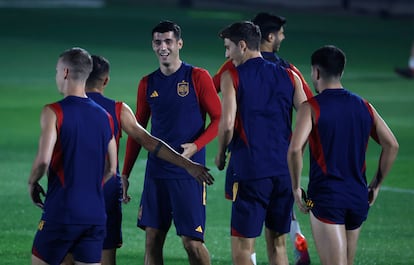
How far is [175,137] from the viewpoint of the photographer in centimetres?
998

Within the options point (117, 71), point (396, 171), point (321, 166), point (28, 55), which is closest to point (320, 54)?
point (321, 166)

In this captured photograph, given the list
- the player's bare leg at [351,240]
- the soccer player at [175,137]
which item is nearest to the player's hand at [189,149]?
the soccer player at [175,137]

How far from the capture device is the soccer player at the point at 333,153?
8758 millimetres

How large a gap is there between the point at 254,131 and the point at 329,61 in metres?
1.17

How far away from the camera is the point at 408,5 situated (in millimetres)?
44438

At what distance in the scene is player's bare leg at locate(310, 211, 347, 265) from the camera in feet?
28.8

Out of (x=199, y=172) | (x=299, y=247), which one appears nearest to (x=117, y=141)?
(x=199, y=172)

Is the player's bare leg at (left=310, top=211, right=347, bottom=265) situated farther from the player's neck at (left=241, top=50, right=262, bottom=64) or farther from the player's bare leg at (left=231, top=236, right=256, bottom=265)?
the player's neck at (left=241, top=50, right=262, bottom=64)

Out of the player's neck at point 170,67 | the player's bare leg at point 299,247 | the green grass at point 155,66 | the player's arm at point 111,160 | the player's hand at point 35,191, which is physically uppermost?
the player's neck at point 170,67

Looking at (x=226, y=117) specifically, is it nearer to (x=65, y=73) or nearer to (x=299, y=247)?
(x=65, y=73)

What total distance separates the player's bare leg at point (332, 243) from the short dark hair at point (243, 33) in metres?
1.66

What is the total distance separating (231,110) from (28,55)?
2236 cm

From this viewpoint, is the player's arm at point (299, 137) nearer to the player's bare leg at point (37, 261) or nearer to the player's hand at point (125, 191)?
the player's hand at point (125, 191)

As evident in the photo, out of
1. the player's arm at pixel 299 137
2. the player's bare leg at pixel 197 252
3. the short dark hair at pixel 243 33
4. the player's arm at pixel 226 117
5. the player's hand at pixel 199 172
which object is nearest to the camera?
the player's arm at pixel 299 137
